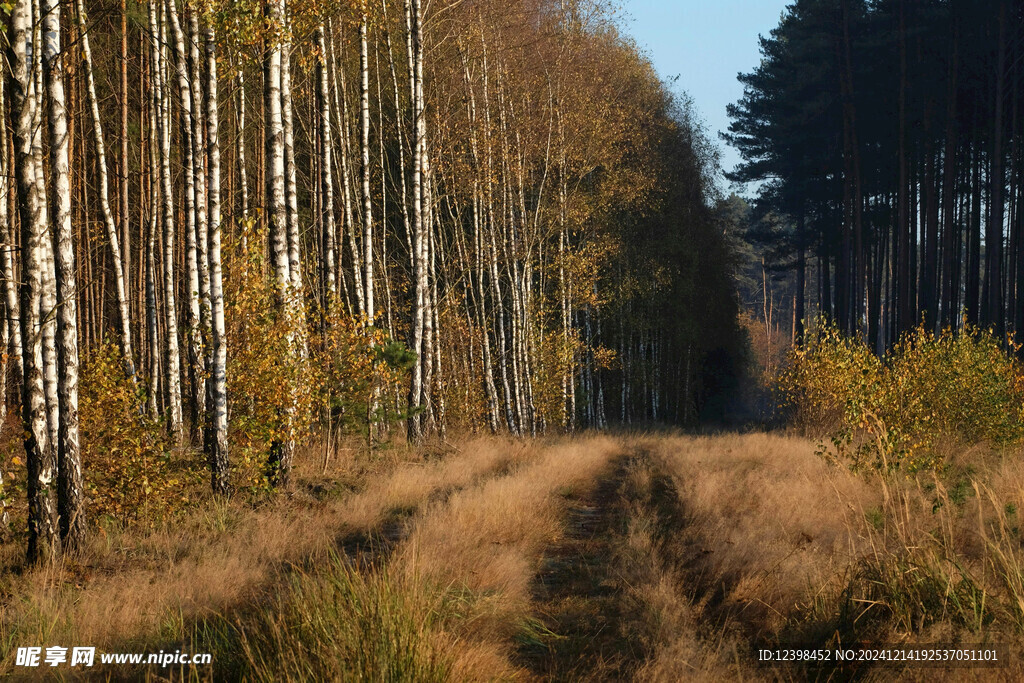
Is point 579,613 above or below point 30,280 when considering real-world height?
below

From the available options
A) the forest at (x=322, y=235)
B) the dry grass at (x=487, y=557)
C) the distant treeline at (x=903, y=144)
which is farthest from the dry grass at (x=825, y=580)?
the distant treeline at (x=903, y=144)

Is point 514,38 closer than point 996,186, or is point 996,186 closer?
point 514,38

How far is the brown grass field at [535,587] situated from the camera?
14.6 ft

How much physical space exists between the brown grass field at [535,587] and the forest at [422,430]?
4 cm

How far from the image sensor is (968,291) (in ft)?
101

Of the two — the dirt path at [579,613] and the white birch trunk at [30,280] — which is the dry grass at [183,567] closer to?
the white birch trunk at [30,280]

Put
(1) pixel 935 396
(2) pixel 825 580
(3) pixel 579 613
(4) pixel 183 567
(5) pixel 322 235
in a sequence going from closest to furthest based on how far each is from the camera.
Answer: (2) pixel 825 580
(3) pixel 579 613
(4) pixel 183 567
(1) pixel 935 396
(5) pixel 322 235

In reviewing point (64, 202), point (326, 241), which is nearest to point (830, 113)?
point (326, 241)

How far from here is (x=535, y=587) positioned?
6.62 meters

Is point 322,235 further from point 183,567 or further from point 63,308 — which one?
point 183,567

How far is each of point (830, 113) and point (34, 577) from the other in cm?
3739

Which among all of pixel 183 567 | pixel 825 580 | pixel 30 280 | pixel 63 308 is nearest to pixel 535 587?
pixel 825 580

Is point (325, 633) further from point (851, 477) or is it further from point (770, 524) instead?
point (851, 477)

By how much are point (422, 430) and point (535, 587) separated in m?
11.0
